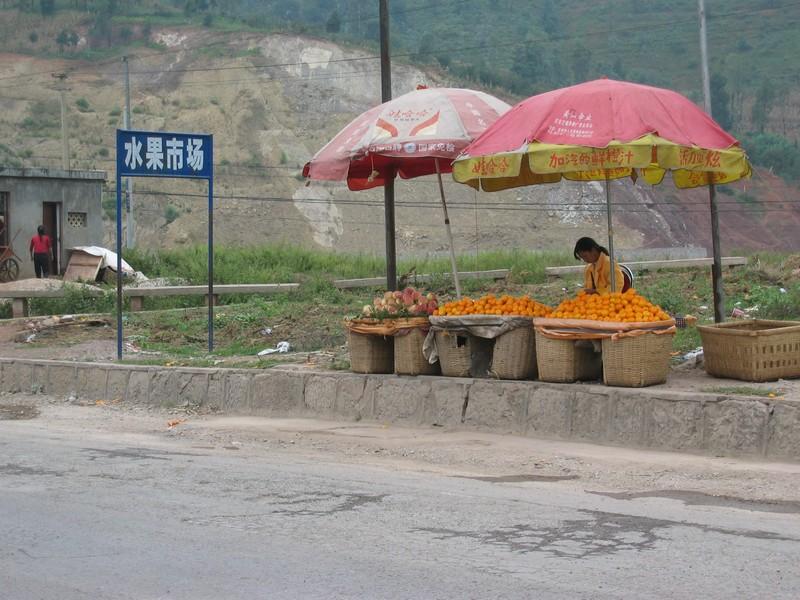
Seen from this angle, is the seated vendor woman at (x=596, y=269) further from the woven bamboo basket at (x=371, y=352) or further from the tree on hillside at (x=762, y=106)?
the tree on hillside at (x=762, y=106)

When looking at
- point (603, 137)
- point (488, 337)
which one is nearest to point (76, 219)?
point (488, 337)

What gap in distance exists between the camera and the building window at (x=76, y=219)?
35281mm

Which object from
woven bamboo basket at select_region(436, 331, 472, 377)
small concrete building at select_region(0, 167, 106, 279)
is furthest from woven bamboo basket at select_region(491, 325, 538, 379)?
small concrete building at select_region(0, 167, 106, 279)

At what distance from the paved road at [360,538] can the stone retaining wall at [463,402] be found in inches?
65.0

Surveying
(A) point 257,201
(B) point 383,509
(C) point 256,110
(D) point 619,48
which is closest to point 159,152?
(B) point 383,509

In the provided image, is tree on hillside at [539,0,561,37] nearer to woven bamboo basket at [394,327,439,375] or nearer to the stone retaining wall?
the stone retaining wall

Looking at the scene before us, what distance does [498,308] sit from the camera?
11344mm

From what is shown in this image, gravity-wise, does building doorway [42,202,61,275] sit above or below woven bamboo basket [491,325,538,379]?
above

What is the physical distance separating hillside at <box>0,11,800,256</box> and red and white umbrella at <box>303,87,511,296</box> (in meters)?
51.7

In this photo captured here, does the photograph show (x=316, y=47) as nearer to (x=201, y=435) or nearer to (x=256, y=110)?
(x=256, y=110)

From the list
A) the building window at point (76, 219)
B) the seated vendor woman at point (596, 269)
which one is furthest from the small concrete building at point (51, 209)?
the seated vendor woman at point (596, 269)

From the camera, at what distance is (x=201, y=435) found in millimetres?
11555

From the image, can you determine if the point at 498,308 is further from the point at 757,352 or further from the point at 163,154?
the point at 163,154

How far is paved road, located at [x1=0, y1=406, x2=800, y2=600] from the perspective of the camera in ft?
18.5
